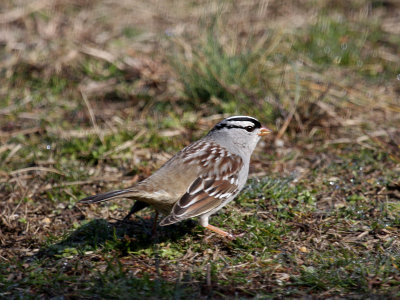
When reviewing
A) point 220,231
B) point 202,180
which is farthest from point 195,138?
point 220,231

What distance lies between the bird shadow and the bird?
22 cm

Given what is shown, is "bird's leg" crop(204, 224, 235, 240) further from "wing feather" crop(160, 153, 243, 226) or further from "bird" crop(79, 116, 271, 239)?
"wing feather" crop(160, 153, 243, 226)

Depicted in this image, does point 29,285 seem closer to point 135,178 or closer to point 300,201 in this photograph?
point 135,178

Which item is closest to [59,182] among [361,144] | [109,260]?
[109,260]

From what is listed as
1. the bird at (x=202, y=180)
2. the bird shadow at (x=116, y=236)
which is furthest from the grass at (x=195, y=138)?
the bird at (x=202, y=180)

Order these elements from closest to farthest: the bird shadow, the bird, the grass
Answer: the grass, the bird, the bird shadow

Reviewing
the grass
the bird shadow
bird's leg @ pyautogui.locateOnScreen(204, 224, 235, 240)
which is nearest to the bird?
bird's leg @ pyautogui.locateOnScreen(204, 224, 235, 240)

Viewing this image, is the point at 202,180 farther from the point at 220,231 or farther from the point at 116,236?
the point at 116,236

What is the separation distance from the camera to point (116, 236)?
4574mm

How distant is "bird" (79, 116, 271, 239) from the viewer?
13.8 feet

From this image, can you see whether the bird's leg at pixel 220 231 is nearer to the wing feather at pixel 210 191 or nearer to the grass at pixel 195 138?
the grass at pixel 195 138

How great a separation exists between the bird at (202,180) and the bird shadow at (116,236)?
0.22m

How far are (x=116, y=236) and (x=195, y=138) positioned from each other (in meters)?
2.09

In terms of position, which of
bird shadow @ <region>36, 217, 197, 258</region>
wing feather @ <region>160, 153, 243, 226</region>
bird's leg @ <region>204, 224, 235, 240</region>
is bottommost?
bird shadow @ <region>36, 217, 197, 258</region>
